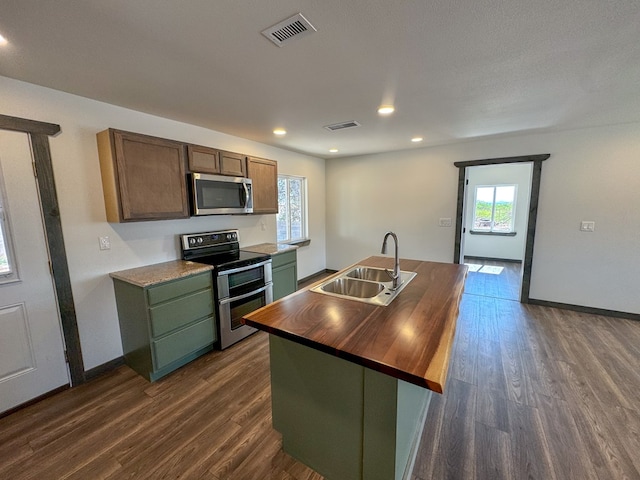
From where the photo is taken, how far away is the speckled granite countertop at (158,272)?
218cm

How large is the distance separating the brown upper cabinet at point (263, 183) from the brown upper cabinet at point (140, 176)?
3.01 ft

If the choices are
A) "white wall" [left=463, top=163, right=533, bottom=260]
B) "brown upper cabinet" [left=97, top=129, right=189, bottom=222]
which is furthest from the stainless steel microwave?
"white wall" [left=463, top=163, right=533, bottom=260]

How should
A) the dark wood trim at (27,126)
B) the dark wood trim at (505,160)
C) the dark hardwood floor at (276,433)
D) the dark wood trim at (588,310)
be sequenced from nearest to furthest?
the dark hardwood floor at (276,433)
the dark wood trim at (27,126)
the dark wood trim at (588,310)
the dark wood trim at (505,160)

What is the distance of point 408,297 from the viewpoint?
1692 millimetres

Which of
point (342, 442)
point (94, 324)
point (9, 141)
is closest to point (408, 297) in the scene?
point (342, 442)

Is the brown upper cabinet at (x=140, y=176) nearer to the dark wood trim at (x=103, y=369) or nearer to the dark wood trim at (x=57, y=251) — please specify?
the dark wood trim at (x=57, y=251)

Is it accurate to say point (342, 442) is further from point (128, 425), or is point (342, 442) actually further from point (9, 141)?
point (9, 141)

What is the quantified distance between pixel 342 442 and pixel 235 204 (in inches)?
99.2

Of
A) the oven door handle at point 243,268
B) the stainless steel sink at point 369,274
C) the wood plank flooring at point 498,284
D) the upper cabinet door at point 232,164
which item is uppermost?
the upper cabinet door at point 232,164

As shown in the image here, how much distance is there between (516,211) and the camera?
6281 millimetres

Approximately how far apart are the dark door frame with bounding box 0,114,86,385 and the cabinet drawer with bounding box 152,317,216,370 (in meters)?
0.69

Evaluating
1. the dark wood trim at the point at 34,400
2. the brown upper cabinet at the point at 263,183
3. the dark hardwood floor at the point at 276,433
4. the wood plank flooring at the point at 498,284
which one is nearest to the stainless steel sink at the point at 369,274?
the dark hardwood floor at the point at 276,433

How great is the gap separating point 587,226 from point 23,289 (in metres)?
5.85

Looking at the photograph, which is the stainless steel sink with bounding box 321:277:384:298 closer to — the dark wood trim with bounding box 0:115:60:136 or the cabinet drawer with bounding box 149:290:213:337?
the cabinet drawer with bounding box 149:290:213:337
